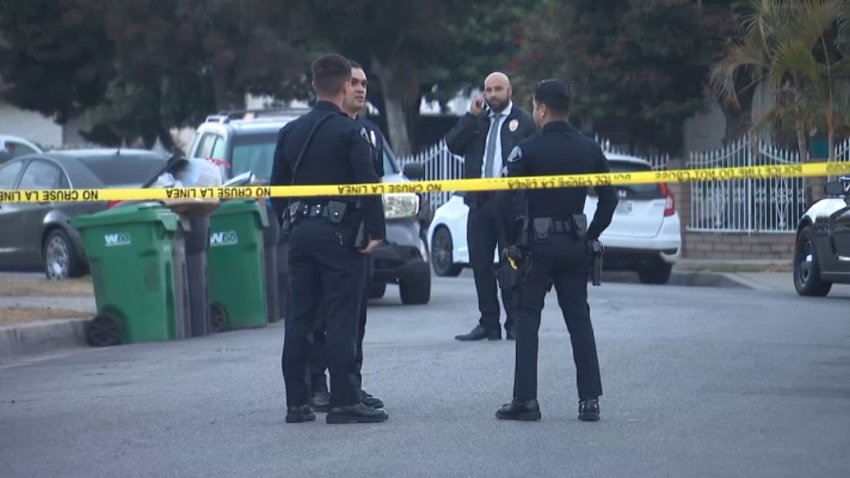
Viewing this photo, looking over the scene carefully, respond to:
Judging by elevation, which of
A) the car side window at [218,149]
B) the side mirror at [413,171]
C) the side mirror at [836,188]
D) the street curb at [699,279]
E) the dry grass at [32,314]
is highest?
the car side window at [218,149]

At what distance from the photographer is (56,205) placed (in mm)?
18688

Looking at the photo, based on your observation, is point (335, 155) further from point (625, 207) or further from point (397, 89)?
point (397, 89)

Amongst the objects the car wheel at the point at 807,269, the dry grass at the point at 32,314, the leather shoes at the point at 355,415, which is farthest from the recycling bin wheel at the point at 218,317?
the car wheel at the point at 807,269

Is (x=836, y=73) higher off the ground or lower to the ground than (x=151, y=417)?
higher

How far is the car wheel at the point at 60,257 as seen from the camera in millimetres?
18406

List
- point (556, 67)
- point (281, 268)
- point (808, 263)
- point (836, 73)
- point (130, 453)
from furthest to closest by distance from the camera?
point (556, 67) → point (836, 73) → point (808, 263) → point (281, 268) → point (130, 453)

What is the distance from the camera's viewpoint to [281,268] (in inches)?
593

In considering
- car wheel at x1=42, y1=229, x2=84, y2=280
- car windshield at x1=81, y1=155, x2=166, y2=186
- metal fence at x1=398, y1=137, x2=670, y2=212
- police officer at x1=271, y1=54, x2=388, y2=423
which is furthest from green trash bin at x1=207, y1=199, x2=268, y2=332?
metal fence at x1=398, y1=137, x2=670, y2=212

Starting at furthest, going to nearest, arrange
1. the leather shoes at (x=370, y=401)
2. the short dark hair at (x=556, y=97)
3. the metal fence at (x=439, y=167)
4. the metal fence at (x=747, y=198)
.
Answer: the metal fence at (x=439, y=167) < the metal fence at (x=747, y=198) < the leather shoes at (x=370, y=401) < the short dark hair at (x=556, y=97)

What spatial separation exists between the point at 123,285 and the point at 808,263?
7.43m

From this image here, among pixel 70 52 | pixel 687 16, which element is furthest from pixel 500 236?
pixel 70 52

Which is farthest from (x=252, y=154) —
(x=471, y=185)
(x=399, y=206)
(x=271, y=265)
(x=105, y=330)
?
(x=471, y=185)

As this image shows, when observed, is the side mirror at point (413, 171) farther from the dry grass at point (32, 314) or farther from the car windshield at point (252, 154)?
the dry grass at point (32, 314)

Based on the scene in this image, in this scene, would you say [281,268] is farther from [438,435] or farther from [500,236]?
[438,435]
